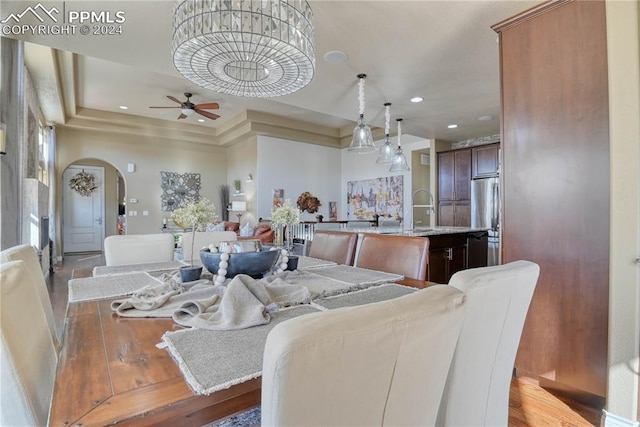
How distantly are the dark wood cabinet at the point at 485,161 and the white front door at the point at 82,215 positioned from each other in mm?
8915

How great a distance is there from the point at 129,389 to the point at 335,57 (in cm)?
281

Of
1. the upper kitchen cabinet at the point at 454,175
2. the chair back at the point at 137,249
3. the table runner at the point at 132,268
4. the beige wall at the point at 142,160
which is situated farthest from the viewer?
the beige wall at the point at 142,160

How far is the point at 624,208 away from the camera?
1483 mm

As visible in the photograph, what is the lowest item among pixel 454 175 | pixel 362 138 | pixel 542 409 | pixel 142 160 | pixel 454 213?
pixel 542 409

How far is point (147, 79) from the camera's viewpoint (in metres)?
4.68

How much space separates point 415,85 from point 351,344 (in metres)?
3.48

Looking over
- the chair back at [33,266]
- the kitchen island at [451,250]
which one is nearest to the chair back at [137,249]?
the chair back at [33,266]

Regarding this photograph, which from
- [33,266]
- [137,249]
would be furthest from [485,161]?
[33,266]

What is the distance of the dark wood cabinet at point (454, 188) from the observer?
575 centimetres

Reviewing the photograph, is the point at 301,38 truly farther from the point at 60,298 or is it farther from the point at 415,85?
the point at 60,298

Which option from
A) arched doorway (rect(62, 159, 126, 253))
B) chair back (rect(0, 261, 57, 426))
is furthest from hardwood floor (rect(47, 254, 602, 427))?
arched doorway (rect(62, 159, 126, 253))

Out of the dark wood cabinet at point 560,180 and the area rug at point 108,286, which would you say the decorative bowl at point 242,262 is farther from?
the dark wood cabinet at point 560,180

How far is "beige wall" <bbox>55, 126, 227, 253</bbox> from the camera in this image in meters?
6.50

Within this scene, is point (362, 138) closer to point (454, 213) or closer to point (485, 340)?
point (485, 340)
